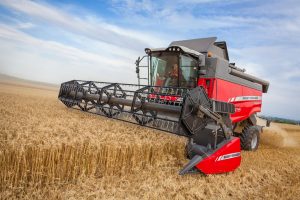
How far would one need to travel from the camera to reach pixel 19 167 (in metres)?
2.97

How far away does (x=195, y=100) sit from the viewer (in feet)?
13.1

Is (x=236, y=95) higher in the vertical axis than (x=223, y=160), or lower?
higher

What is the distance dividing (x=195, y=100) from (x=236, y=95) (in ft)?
9.37

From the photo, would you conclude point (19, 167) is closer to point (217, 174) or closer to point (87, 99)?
point (217, 174)

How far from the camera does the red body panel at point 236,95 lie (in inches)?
229

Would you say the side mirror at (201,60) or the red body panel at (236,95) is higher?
the side mirror at (201,60)

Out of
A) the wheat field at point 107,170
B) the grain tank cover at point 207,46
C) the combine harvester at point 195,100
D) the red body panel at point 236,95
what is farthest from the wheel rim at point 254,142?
the grain tank cover at point 207,46

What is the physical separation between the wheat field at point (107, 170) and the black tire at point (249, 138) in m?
1.57

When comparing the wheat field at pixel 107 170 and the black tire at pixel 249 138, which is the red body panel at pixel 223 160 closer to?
the wheat field at pixel 107 170

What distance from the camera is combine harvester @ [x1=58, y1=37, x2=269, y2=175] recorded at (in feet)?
13.5

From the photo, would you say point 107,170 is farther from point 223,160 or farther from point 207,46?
point 207,46

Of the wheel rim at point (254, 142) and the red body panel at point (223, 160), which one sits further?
the wheel rim at point (254, 142)

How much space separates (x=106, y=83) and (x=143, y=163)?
8.76 ft

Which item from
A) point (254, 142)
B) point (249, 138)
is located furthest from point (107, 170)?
point (254, 142)
